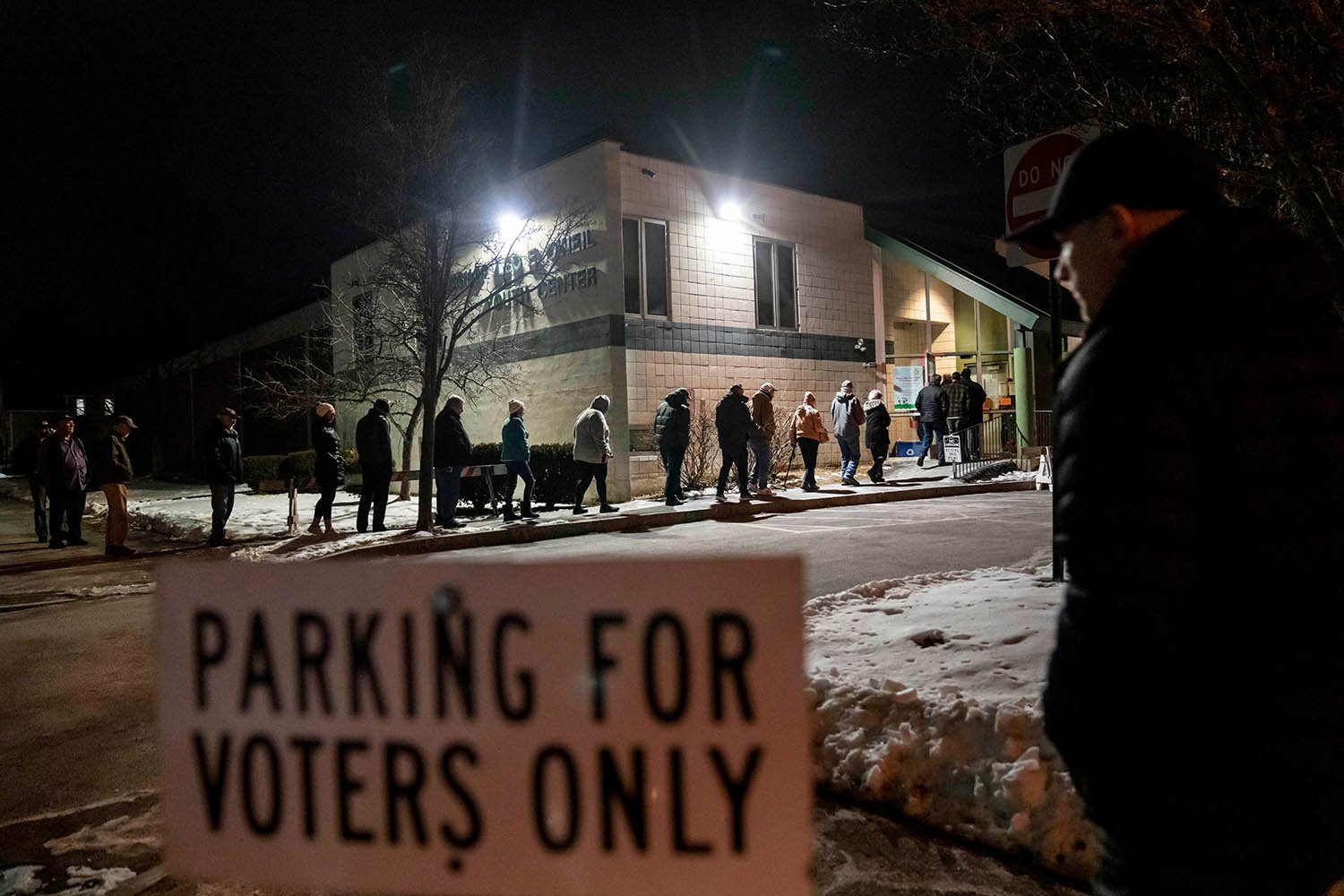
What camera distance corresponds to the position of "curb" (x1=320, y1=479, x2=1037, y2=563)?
10.8 metres

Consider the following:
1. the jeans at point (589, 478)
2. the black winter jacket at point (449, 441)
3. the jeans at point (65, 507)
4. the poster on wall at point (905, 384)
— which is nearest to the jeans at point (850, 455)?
the jeans at point (589, 478)

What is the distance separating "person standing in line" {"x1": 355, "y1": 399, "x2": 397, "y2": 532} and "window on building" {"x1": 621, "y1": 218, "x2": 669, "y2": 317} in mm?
5961

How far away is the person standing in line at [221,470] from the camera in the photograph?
1155 centimetres

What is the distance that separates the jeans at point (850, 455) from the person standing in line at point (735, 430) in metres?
2.43

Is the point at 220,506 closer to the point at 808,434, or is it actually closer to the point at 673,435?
the point at 673,435

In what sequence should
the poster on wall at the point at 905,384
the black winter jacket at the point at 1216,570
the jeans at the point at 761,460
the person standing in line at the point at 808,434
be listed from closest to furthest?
the black winter jacket at the point at 1216,570
the jeans at the point at 761,460
the person standing in line at the point at 808,434
the poster on wall at the point at 905,384

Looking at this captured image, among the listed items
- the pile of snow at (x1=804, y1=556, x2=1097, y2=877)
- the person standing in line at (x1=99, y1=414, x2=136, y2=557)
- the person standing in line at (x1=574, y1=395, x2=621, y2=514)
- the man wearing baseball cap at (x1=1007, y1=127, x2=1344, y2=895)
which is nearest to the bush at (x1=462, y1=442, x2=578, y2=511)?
the person standing in line at (x1=574, y1=395, x2=621, y2=514)

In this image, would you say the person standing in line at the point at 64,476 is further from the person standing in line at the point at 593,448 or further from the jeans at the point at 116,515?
the person standing in line at the point at 593,448

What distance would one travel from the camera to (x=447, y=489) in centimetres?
1231

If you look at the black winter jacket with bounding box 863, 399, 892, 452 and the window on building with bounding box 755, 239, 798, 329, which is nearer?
the black winter jacket with bounding box 863, 399, 892, 452

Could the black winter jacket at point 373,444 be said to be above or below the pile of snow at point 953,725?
above

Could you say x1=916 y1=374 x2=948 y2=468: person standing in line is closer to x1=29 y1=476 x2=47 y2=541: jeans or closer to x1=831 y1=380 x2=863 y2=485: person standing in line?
x1=831 y1=380 x2=863 y2=485: person standing in line

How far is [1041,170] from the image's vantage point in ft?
16.7

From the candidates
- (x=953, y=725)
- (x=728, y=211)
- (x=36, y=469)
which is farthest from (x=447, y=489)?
(x=953, y=725)
